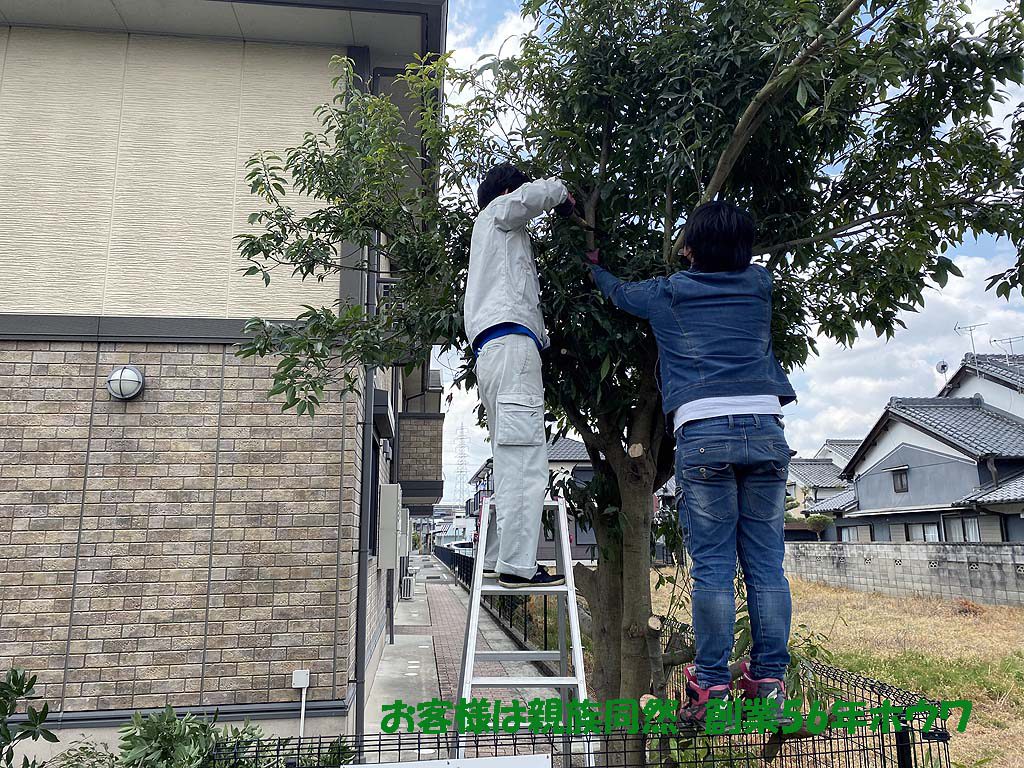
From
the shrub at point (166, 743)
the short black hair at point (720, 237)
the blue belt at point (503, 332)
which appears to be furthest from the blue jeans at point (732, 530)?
the shrub at point (166, 743)

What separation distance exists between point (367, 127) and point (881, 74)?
248 cm

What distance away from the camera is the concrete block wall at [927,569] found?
14031mm

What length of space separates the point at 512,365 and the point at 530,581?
87 centimetres

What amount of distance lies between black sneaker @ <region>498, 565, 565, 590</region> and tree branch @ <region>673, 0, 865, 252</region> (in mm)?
1442

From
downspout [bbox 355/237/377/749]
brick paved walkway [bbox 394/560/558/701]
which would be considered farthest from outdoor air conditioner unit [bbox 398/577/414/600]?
downspout [bbox 355/237/377/749]

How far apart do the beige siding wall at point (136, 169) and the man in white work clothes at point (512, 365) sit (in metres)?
3.44

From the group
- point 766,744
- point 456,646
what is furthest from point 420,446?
point 766,744

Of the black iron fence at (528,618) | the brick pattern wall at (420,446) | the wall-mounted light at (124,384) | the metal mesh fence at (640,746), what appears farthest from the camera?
the brick pattern wall at (420,446)

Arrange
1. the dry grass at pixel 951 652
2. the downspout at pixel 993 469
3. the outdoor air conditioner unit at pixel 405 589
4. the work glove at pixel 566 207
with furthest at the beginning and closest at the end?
the outdoor air conditioner unit at pixel 405 589 < the downspout at pixel 993 469 < the dry grass at pixel 951 652 < the work glove at pixel 566 207

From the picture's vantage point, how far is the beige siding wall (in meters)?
5.77

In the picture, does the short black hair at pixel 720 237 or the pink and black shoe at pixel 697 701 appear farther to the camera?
the short black hair at pixel 720 237

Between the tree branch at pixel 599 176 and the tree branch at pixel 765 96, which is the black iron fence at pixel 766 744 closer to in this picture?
the tree branch at pixel 765 96

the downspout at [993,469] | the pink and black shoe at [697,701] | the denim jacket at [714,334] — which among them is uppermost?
the downspout at [993,469]

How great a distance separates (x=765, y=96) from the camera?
243 centimetres
